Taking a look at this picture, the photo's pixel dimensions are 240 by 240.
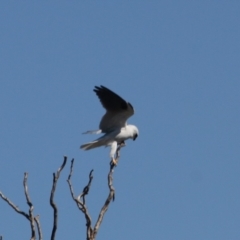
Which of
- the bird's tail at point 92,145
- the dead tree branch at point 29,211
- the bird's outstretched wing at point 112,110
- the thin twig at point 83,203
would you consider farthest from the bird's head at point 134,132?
the dead tree branch at point 29,211

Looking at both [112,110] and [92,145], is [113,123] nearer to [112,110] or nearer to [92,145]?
[112,110]

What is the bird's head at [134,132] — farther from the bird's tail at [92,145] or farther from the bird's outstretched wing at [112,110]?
the bird's tail at [92,145]

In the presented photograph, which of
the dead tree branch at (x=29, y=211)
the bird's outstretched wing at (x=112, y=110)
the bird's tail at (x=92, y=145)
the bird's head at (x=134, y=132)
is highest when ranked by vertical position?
the bird's outstretched wing at (x=112, y=110)

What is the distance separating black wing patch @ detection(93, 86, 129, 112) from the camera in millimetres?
12711

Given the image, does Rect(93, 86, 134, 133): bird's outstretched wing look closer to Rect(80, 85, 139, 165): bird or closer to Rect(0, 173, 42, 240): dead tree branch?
Rect(80, 85, 139, 165): bird

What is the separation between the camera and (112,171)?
8.22 metres

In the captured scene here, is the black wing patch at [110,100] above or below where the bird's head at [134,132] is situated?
above

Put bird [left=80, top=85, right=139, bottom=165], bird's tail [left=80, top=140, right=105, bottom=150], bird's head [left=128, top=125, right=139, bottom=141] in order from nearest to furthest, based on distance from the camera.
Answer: bird's tail [left=80, top=140, right=105, bottom=150] → bird [left=80, top=85, right=139, bottom=165] → bird's head [left=128, top=125, right=139, bottom=141]

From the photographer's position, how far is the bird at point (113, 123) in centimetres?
1273

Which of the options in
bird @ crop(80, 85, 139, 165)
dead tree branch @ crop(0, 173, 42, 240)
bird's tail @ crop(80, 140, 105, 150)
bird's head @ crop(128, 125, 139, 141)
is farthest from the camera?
bird's head @ crop(128, 125, 139, 141)

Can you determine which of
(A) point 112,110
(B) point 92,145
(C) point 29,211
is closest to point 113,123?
(A) point 112,110

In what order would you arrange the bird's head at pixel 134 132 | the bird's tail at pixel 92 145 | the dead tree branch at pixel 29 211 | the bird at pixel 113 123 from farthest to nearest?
the bird's head at pixel 134 132
the bird at pixel 113 123
the bird's tail at pixel 92 145
the dead tree branch at pixel 29 211

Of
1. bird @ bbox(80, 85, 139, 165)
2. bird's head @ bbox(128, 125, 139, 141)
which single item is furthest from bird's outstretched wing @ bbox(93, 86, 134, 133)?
bird's head @ bbox(128, 125, 139, 141)

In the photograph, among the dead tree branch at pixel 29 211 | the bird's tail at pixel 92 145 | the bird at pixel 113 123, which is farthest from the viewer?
the bird at pixel 113 123
